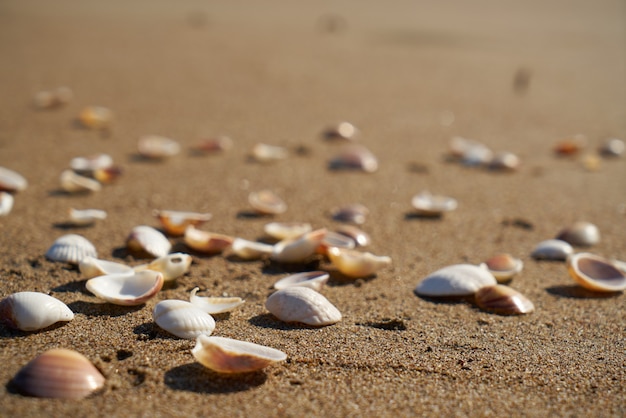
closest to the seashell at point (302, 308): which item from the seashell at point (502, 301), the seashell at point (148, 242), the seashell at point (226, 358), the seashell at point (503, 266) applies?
the seashell at point (226, 358)

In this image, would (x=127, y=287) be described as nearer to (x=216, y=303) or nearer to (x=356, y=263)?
(x=216, y=303)

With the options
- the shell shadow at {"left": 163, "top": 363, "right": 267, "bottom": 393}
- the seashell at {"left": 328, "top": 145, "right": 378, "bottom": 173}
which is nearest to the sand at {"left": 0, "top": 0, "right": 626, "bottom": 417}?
the shell shadow at {"left": 163, "top": 363, "right": 267, "bottom": 393}

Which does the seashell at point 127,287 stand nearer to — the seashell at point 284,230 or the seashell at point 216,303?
the seashell at point 216,303

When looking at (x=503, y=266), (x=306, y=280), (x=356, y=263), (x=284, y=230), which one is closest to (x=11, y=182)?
(x=284, y=230)

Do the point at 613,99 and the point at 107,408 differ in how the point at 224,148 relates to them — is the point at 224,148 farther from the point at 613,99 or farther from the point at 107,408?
the point at 613,99

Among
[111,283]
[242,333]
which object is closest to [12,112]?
[111,283]

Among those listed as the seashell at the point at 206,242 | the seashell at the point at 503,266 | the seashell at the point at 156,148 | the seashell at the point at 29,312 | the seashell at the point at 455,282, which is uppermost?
the seashell at the point at 156,148
